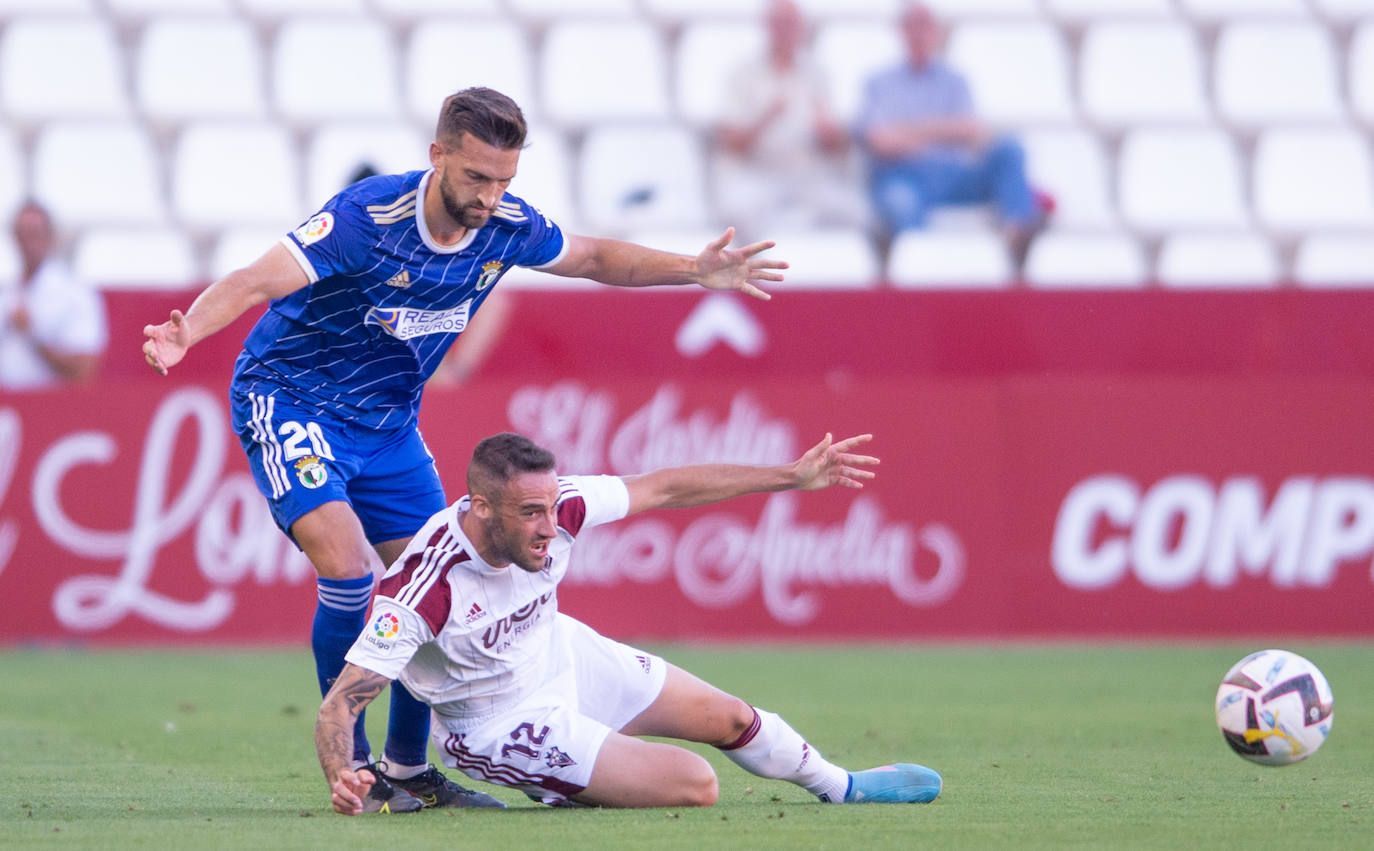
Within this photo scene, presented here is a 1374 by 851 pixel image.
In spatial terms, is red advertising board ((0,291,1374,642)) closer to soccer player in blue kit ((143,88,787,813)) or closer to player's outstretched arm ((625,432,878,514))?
soccer player in blue kit ((143,88,787,813))

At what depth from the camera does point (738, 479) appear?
18.2 ft

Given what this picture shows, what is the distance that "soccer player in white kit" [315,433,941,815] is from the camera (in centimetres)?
525

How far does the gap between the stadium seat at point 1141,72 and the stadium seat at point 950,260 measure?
8.25 ft

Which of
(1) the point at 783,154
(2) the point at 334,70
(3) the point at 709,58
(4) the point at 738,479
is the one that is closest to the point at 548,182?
(1) the point at 783,154

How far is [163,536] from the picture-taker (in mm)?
11203

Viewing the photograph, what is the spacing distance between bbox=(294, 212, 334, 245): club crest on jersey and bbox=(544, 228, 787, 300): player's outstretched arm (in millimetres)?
900

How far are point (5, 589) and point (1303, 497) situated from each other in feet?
26.4

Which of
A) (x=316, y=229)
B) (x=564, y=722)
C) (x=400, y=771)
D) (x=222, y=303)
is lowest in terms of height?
(x=400, y=771)

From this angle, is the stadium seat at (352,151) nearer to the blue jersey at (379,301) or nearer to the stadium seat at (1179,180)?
the stadium seat at (1179,180)

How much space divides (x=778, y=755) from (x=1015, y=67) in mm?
10748

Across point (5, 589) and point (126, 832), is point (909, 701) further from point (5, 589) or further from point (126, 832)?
point (5, 589)

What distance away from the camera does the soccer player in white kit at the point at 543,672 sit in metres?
5.25

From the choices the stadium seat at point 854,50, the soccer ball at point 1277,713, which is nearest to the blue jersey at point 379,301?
the soccer ball at point 1277,713

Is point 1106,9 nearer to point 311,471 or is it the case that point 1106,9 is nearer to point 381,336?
point 381,336
